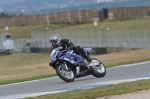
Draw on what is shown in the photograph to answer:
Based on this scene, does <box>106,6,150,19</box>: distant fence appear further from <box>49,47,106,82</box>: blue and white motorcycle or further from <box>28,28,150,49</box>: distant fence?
<box>49,47,106,82</box>: blue and white motorcycle

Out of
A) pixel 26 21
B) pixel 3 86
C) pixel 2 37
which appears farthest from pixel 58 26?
pixel 3 86

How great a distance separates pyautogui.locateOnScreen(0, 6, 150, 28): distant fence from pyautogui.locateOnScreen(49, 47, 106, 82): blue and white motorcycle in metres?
49.9

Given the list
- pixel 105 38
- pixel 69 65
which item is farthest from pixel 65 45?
pixel 105 38

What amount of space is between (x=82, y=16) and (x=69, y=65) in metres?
60.0

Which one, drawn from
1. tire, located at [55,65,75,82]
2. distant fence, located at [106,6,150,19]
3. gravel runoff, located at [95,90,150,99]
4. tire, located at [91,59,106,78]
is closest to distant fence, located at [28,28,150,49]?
distant fence, located at [106,6,150,19]

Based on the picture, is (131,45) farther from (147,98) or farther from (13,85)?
(147,98)

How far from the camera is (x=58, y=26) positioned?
2862 inches

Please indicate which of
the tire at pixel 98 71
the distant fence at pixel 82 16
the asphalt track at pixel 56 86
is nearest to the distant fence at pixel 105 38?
the distant fence at pixel 82 16

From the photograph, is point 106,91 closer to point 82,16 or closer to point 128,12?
point 128,12

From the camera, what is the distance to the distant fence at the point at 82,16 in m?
68.2

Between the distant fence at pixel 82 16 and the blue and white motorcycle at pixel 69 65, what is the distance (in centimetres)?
4990

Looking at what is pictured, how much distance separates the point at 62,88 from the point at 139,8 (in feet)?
175

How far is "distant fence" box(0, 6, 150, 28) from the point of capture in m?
68.2

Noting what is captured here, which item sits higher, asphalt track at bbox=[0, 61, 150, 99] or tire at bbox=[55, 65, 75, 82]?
tire at bbox=[55, 65, 75, 82]
